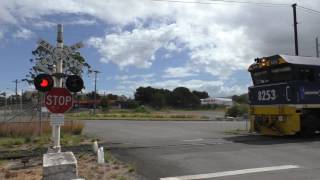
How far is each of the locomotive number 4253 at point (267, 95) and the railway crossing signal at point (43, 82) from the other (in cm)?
1180

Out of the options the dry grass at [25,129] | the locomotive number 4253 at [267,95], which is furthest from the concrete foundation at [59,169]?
the dry grass at [25,129]

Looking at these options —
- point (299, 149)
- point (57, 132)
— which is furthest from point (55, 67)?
point (299, 149)

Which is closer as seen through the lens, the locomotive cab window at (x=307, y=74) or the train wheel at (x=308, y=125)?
the locomotive cab window at (x=307, y=74)

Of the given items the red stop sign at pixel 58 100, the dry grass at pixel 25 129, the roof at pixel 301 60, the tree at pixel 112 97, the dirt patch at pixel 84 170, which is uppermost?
the tree at pixel 112 97

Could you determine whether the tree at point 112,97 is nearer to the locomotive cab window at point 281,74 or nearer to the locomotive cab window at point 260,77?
the locomotive cab window at point 260,77

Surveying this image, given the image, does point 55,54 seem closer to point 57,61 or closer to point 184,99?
point 57,61

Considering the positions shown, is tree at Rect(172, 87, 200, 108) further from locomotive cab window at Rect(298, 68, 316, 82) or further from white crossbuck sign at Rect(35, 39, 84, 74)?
white crossbuck sign at Rect(35, 39, 84, 74)

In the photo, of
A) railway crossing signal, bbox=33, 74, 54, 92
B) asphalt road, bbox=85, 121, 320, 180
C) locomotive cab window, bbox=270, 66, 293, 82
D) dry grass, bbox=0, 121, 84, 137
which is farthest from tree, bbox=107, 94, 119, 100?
railway crossing signal, bbox=33, 74, 54, 92

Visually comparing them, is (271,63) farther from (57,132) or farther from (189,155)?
(57,132)

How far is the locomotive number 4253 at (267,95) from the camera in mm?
22031

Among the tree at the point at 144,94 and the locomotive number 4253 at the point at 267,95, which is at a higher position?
the tree at the point at 144,94

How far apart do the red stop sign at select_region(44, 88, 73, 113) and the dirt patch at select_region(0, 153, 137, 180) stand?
170 centimetres

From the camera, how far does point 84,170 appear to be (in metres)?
13.2

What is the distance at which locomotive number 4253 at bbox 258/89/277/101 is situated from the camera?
867 inches
